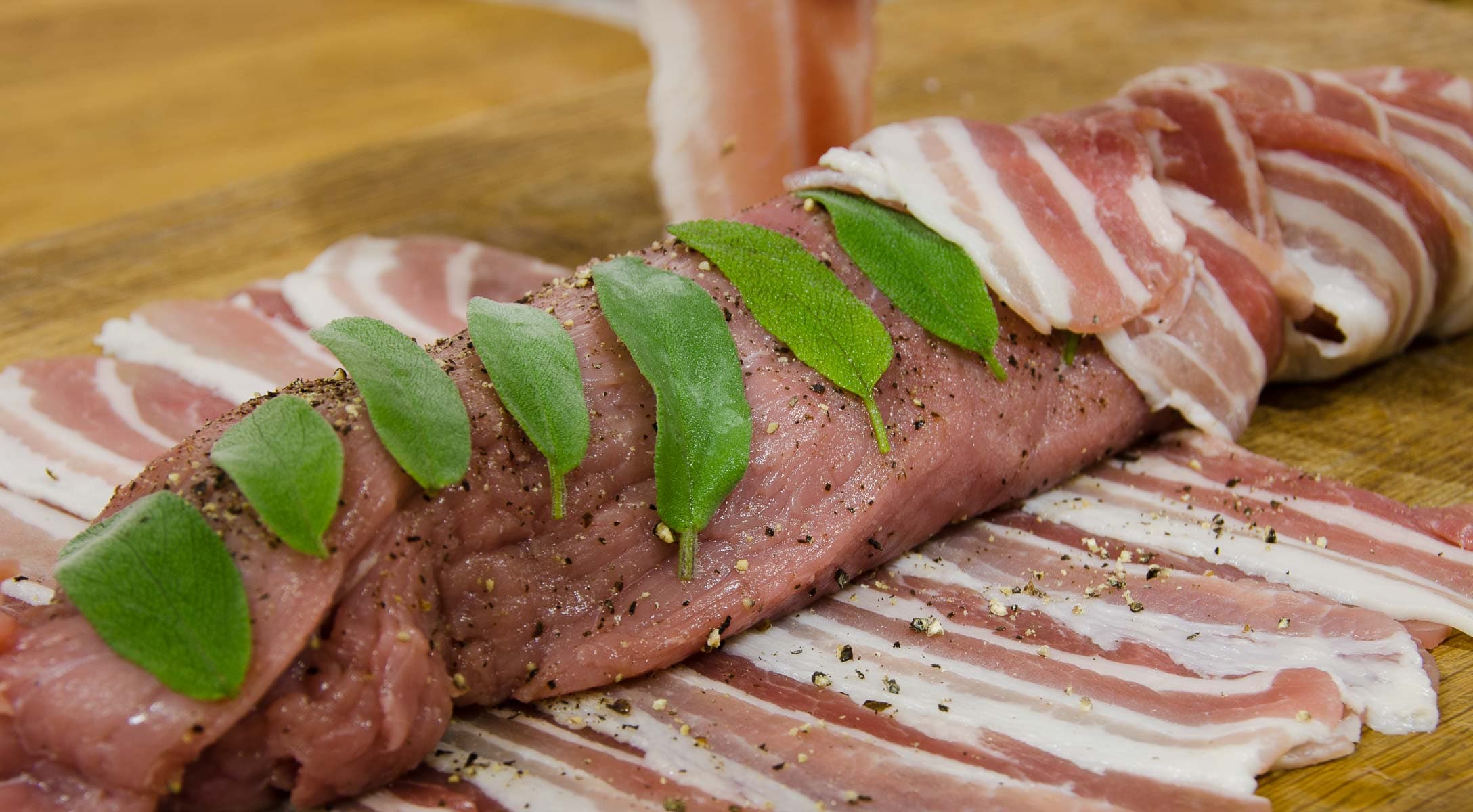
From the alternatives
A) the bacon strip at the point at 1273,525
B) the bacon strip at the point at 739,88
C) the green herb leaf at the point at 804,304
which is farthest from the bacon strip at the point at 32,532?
the bacon strip at the point at 1273,525

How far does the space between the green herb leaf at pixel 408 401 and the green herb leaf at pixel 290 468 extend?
104 mm

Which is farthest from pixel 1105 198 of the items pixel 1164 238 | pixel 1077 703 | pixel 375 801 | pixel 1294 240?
pixel 375 801

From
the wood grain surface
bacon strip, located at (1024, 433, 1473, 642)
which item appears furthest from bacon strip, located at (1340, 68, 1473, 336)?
bacon strip, located at (1024, 433, 1473, 642)

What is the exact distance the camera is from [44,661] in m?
2.35

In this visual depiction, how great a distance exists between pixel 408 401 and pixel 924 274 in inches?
51.4

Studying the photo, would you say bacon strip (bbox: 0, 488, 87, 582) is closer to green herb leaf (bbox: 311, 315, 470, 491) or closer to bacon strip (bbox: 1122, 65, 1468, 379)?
green herb leaf (bbox: 311, 315, 470, 491)

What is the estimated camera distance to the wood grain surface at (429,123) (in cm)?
429

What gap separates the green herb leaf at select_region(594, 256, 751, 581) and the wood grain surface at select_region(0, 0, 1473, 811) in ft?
5.68

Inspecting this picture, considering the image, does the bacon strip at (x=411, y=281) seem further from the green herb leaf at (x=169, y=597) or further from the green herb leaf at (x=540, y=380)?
the green herb leaf at (x=169, y=597)

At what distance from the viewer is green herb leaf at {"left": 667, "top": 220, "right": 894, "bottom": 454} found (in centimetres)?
308

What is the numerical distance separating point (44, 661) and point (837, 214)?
1.98 m

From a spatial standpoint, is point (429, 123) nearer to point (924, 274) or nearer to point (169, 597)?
point (924, 274)

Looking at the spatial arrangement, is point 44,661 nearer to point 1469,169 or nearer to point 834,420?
point 834,420

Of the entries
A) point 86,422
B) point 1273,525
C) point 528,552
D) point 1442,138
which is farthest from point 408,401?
point 1442,138
